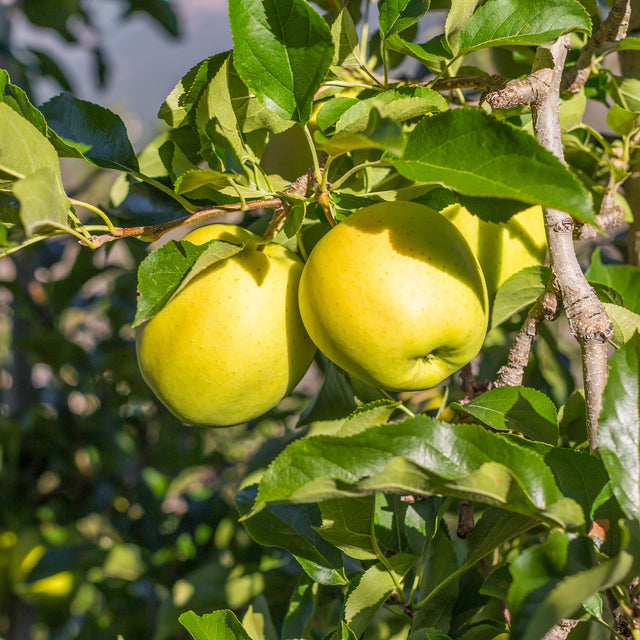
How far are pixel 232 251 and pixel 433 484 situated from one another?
0.91ft

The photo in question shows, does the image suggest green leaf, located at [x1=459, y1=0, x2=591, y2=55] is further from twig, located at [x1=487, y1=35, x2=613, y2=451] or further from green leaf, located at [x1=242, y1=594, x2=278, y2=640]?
green leaf, located at [x1=242, y1=594, x2=278, y2=640]

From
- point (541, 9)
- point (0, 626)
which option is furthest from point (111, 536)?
point (541, 9)

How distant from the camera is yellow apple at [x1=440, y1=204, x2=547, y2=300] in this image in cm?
69

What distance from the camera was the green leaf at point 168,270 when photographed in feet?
1.64

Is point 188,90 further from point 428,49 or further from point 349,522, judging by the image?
point 349,522

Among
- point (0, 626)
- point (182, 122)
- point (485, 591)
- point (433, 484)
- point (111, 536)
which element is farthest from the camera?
point (0, 626)

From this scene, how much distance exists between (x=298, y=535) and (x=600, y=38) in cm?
59

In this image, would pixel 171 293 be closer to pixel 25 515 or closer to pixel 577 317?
pixel 577 317

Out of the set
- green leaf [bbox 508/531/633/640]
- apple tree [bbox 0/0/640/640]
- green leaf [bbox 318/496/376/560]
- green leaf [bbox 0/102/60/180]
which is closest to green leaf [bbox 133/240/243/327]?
apple tree [bbox 0/0/640/640]

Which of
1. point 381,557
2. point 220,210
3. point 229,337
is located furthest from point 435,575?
point 220,210

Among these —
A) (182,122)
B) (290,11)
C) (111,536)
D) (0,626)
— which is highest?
(290,11)

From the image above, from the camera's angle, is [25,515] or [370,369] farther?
[25,515]

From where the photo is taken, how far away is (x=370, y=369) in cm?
55

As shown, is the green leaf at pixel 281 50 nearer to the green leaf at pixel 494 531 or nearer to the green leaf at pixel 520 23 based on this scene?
the green leaf at pixel 520 23
